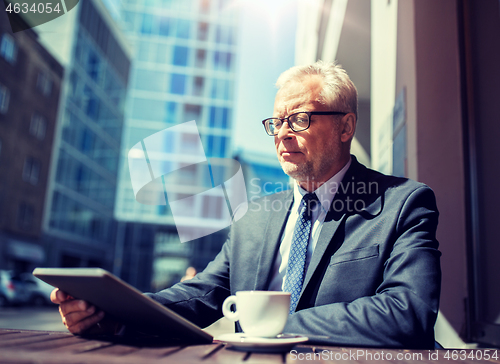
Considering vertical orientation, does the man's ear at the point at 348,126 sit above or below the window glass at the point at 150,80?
below

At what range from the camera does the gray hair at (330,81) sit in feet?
5.80

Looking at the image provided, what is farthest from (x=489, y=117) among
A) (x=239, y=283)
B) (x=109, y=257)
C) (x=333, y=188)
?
(x=109, y=257)

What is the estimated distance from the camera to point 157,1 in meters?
28.7

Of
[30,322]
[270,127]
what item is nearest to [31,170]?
[30,322]

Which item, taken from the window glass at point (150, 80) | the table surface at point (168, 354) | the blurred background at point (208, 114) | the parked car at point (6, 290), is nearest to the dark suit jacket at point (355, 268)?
the table surface at point (168, 354)

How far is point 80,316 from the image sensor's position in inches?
38.4

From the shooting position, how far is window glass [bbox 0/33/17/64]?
55.8ft

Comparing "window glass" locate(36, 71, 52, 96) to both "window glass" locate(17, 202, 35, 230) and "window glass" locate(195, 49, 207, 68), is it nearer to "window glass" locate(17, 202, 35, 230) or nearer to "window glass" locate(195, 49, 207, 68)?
"window glass" locate(17, 202, 35, 230)

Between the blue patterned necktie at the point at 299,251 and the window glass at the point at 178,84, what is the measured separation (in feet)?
91.0

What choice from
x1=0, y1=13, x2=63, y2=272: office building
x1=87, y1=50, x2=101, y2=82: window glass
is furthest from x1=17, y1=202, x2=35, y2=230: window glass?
x1=87, y1=50, x2=101, y2=82: window glass

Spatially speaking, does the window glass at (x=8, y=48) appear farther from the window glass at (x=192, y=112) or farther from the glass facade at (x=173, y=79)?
the window glass at (x=192, y=112)

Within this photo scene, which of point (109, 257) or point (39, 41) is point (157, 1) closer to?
point (39, 41)

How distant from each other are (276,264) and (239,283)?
0.16 m

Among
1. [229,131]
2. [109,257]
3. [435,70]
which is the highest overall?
[229,131]
